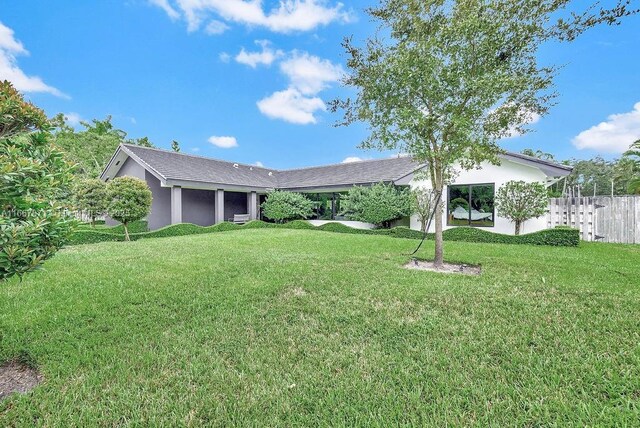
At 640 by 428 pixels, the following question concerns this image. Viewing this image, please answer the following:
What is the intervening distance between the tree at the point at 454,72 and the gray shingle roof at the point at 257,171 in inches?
337

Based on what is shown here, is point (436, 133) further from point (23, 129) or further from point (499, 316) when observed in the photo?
point (23, 129)

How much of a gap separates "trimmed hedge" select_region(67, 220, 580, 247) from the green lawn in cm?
524

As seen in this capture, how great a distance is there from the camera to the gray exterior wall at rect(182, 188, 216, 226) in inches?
780

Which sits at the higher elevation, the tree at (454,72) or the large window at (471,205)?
the tree at (454,72)

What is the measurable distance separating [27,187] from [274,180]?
846 inches

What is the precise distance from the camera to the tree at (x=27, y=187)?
2.40m

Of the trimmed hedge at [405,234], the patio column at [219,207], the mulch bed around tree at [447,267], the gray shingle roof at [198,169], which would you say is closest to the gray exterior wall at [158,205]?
the gray shingle roof at [198,169]

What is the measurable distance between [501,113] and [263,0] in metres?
11.4

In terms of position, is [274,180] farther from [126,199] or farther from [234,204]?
[126,199]

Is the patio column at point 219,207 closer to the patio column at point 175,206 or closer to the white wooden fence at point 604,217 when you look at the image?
the patio column at point 175,206

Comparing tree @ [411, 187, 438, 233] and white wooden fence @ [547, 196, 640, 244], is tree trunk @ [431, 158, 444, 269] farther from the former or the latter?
white wooden fence @ [547, 196, 640, 244]

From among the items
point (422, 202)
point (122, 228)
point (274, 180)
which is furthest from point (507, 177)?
point (122, 228)

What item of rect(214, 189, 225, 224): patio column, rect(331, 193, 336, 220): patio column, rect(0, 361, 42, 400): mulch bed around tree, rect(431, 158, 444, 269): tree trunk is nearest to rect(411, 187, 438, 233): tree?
rect(331, 193, 336, 220): patio column

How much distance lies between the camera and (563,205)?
41.6ft
